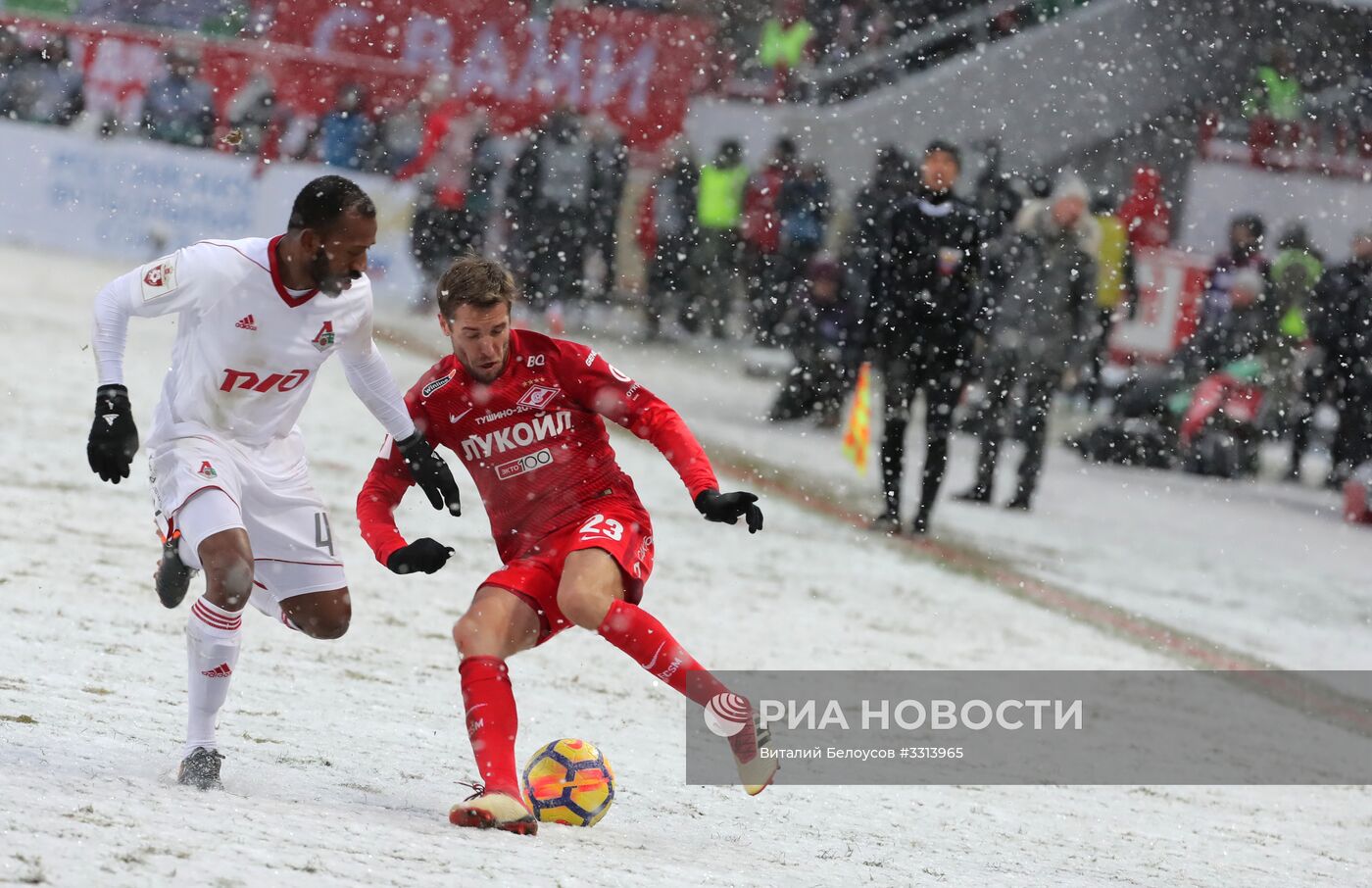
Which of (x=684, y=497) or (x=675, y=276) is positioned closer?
(x=684, y=497)

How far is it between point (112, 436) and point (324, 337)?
66 cm

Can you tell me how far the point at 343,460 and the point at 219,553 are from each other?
6.70 metres

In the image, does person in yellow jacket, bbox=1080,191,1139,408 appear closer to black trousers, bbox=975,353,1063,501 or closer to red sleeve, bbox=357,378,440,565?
black trousers, bbox=975,353,1063,501

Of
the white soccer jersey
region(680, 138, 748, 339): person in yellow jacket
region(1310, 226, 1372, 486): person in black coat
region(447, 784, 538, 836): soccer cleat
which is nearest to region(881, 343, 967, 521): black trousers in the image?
region(1310, 226, 1372, 486): person in black coat

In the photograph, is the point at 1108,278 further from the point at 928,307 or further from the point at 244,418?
the point at 244,418

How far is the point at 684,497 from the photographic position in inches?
482

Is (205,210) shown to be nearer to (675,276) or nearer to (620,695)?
(675,276)

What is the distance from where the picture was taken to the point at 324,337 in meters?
5.20

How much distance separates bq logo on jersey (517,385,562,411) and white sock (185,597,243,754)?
1.01 metres

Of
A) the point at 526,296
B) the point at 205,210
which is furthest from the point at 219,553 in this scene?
the point at 205,210

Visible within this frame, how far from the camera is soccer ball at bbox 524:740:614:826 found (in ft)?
16.6

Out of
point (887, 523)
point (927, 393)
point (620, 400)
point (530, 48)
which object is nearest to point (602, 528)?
point (620, 400)

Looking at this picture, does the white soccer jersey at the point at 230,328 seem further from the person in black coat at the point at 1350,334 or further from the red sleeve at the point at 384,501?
the person in black coat at the point at 1350,334

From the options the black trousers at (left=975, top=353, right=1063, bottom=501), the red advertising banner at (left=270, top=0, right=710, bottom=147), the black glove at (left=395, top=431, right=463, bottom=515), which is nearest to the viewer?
the black glove at (left=395, top=431, right=463, bottom=515)
